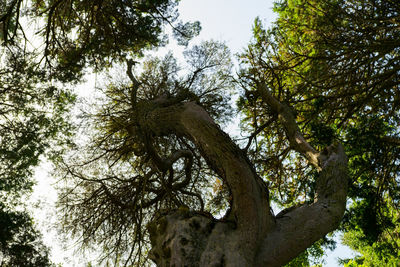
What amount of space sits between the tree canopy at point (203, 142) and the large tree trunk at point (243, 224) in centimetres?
1

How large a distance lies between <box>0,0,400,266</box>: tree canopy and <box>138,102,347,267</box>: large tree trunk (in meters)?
0.01

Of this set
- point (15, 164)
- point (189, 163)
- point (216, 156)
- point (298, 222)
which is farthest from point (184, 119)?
point (15, 164)

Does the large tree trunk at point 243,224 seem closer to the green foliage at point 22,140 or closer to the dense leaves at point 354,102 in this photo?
the dense leaves at point 354,102

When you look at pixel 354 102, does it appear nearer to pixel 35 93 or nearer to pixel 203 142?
pixel 203 142

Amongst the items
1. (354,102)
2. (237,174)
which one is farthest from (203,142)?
A: (354,102)

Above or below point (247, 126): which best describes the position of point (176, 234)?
below

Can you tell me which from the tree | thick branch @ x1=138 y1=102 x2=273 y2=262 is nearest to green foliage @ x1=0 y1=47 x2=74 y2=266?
the tree

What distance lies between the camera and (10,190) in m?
5.48

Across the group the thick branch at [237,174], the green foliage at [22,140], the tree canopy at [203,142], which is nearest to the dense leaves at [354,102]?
the tree canopy at [203,142]

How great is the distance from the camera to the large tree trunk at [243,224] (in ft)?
8.71

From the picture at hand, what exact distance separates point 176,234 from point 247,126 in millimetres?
5210

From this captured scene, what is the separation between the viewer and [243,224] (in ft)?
9.38

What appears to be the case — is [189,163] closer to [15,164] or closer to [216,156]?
[216,156]

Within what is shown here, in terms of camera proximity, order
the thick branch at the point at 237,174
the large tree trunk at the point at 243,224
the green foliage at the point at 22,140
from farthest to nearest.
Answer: the green foliage at the point at 22,140
the thick branch at the point at 237,174
the large tree trunk at the point at 243,224
